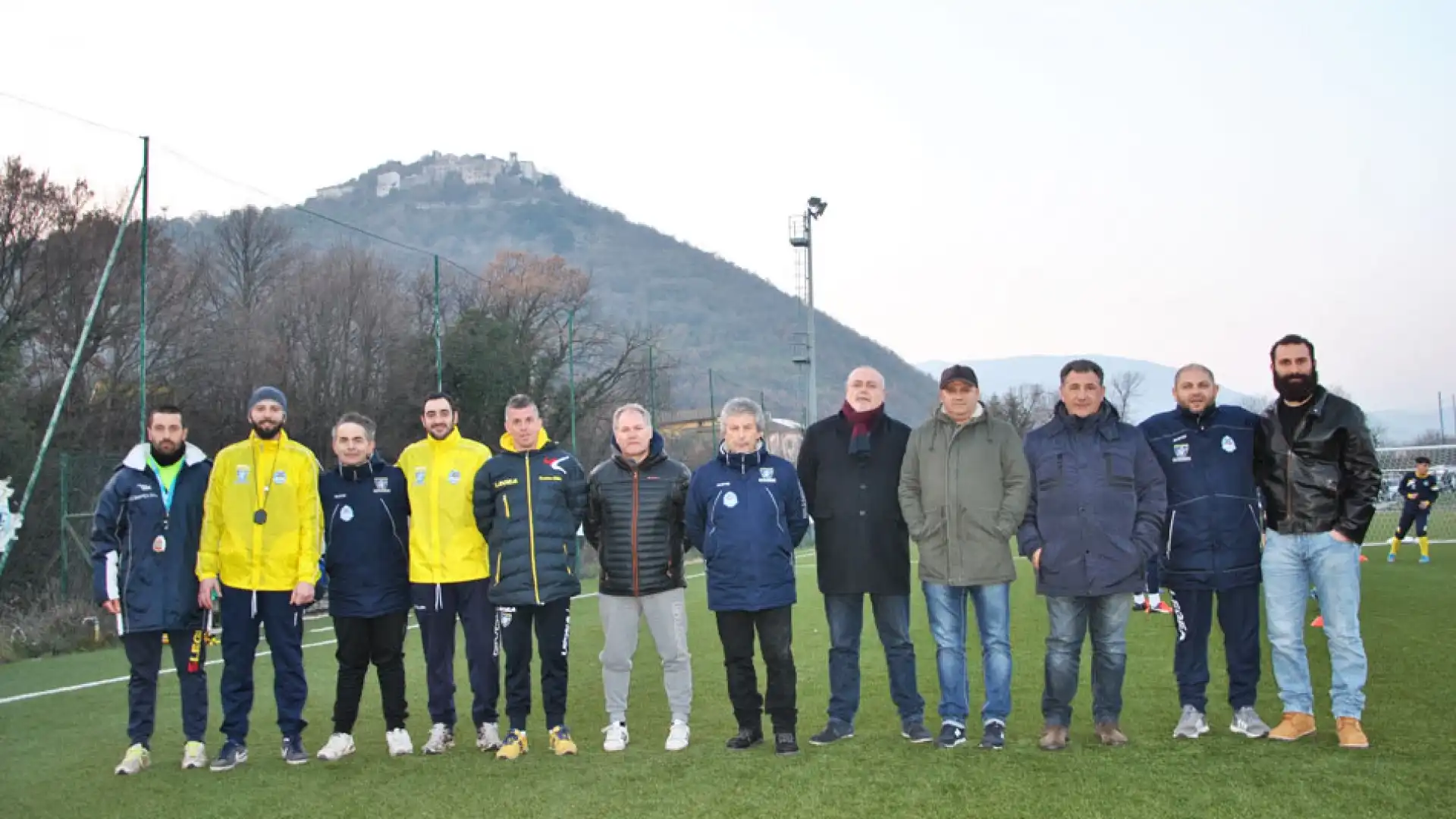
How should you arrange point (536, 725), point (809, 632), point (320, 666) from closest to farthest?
point (536, 725)
point (320, 666)
point (809, 632)

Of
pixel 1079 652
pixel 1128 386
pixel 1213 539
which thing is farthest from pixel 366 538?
pixel 1128 386

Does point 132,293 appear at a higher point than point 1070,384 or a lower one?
higher

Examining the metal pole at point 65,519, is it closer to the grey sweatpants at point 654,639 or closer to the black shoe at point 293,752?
the black shoe at point 293,752

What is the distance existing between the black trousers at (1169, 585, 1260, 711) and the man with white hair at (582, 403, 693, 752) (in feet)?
7.97

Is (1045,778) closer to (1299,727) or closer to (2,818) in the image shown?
(1299,727)

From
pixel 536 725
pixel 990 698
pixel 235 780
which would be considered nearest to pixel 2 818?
pixel 235 780

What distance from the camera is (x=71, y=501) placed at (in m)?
15.4

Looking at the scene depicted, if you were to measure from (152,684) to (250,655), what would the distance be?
490mm

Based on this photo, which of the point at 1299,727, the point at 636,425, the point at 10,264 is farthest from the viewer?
the point at 10,264

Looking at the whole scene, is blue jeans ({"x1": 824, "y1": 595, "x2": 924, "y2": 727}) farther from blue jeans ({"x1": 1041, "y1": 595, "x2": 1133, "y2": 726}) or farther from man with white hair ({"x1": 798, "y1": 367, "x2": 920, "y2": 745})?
blue jeans ({"x1": 1041, "y1": 595, "x2": 1133, "y2": 726})

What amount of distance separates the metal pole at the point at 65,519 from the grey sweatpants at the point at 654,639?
35.6 feet

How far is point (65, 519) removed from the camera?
14.9 meters

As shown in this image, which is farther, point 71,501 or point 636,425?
point 71,501

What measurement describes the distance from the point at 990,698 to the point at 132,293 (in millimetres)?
23276
